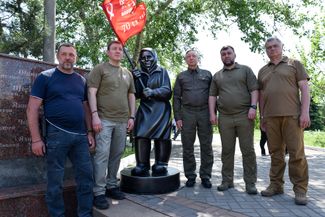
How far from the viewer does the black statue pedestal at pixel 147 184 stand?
478cm

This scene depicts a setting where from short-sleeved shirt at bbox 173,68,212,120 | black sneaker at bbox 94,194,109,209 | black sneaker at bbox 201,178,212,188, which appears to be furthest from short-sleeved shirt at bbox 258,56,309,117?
black sneaker at bbox 94,194,109,209

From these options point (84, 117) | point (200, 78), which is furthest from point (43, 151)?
point (200, 78)

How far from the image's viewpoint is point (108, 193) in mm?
4574

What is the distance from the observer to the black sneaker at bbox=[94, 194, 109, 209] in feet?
13.3

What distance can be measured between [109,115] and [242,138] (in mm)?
1868

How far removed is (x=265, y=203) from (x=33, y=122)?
2.88m

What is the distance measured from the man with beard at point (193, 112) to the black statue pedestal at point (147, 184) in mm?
526

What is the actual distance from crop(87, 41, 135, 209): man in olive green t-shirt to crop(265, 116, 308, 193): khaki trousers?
1.85 metres

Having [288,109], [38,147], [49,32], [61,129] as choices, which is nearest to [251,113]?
[288,109]

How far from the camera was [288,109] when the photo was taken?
4.43m

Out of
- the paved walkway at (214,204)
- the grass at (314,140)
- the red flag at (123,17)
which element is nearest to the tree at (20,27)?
the red flag at (123,17)

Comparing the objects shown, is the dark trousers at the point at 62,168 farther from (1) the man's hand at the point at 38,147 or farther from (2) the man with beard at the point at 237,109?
(2) the man with beard at the point at 237,109

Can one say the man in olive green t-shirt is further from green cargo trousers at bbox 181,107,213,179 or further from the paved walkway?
green cargo trousers at bbox 181,107,213,179

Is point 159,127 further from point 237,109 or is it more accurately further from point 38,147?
point 38,147
